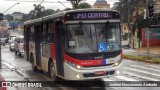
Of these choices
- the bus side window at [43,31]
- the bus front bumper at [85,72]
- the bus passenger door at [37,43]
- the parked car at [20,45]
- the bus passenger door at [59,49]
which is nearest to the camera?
the bus front bumper at [85,72]

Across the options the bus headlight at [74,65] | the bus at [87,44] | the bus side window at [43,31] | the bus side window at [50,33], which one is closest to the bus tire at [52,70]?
the bus at [87,44]

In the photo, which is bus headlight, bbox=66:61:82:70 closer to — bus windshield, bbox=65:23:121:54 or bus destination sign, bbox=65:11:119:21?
bus windshield, bbox=65:23:121:54

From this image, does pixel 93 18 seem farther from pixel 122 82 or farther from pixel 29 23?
pixel 29 23

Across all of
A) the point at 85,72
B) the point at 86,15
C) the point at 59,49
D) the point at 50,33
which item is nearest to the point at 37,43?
the point at 50,33

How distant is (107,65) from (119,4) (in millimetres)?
80894

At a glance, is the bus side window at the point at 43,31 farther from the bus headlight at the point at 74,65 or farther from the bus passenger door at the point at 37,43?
the bus headlight at the point at 74,65

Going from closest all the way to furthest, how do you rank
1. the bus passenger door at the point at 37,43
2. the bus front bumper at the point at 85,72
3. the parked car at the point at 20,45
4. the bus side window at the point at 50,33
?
1. the bus front bumper at the point at 85,72
2. the bus side window at the point at 50,33
3. the bus passenger door at the point at 37,43
4. the parked car at the point at 20,45

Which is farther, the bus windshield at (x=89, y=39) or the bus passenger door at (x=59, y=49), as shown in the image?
the bus passenger door at (x=59, y=49)

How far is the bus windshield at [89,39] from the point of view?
1327 centimetres

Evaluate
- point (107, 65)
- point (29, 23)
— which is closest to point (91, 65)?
point (107, 65)

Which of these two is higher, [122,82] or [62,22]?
[62,22]

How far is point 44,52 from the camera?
16.9 m

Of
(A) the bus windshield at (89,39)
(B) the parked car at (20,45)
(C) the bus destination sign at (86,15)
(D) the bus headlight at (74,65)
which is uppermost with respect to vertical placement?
(C) the bus destination sign at (86,15)

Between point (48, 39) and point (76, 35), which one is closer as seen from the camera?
point (76, 35)
